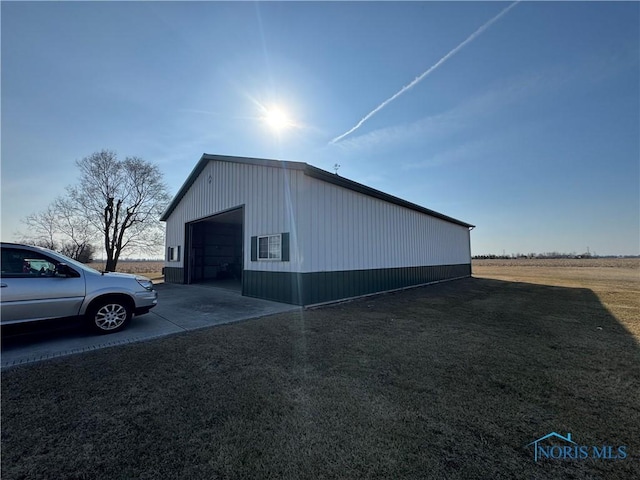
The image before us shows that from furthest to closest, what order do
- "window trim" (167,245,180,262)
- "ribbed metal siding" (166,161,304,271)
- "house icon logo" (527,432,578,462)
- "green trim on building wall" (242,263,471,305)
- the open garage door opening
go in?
"window trim" (167,245,180,262), the open garage door opening, "ribbed metal siding" (166,161,304,271), "green trim on building wall" (242,263,471,305), "house icon logo" (527,432,578,462)

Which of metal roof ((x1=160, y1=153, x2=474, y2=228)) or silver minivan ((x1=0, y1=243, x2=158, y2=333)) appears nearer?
silver minivan ((x1=0, y1=243, x2=158, y2=333))

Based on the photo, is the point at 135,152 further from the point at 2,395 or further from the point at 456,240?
the point at 456,240

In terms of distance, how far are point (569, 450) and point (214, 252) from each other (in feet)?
57.9

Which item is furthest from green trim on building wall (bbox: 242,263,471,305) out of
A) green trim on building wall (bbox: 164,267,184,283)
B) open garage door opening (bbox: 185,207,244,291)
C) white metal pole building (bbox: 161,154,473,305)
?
green trim on building wall (bbox: 164,267,184,283)

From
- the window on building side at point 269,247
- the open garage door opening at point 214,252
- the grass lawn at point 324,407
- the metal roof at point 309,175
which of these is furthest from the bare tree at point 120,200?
the grass lawn at point 324,407

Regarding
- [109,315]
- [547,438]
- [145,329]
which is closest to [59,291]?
[109,315]

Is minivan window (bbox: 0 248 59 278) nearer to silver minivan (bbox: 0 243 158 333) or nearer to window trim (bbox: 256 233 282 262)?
silver minivan (bbox: 0 243 158 333)

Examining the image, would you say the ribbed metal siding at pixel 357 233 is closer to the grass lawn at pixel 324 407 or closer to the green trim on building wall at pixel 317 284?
the green trim on building wall at pixel 317 284

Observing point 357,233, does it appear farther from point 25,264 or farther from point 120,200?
point 120,200

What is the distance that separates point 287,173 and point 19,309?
654cm

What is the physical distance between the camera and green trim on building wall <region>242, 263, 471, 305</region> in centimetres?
793

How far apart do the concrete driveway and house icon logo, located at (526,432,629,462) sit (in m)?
5.66

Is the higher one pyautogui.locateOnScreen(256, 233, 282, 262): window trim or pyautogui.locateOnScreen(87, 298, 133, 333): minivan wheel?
pyautogui.locateOnScreen(256, 233, 282, 262): window trim

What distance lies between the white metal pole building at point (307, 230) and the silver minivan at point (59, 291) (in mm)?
4052
